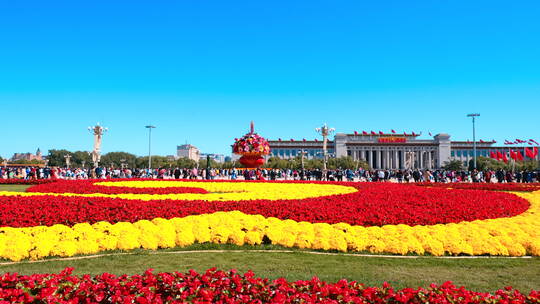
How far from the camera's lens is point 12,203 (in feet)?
29.0

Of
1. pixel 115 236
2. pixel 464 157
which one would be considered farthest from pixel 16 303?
pixel 464 157

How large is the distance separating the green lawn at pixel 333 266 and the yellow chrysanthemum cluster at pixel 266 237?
0.26 meters

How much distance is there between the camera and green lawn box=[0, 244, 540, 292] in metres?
4.93

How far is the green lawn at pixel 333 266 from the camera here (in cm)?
493

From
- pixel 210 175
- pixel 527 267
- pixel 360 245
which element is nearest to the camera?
pixel 527 267

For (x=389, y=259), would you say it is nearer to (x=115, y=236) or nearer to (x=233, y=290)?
(x=233, y=290)

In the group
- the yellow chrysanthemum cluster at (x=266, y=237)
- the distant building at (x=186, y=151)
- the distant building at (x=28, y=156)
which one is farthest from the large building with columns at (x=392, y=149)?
the distant building at (x=28, y=156)

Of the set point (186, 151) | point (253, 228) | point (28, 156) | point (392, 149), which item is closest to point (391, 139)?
point (392, 149)

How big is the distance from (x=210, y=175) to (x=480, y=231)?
26.5 metres

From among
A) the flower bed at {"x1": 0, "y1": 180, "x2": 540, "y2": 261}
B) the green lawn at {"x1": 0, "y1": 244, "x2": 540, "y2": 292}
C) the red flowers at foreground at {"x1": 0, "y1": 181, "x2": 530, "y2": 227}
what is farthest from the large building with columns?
the green lawn at {"x1": 0, "y1": 244, "x2": 540, "y2": 292}

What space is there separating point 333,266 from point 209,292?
2287mm

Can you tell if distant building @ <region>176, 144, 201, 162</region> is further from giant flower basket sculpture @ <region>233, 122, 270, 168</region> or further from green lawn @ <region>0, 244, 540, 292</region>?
green lawn @ <region>0, 244, 540, 292</region>

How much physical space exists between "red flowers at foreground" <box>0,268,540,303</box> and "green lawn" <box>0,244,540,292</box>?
37.6 inches

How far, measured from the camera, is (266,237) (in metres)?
6.84
